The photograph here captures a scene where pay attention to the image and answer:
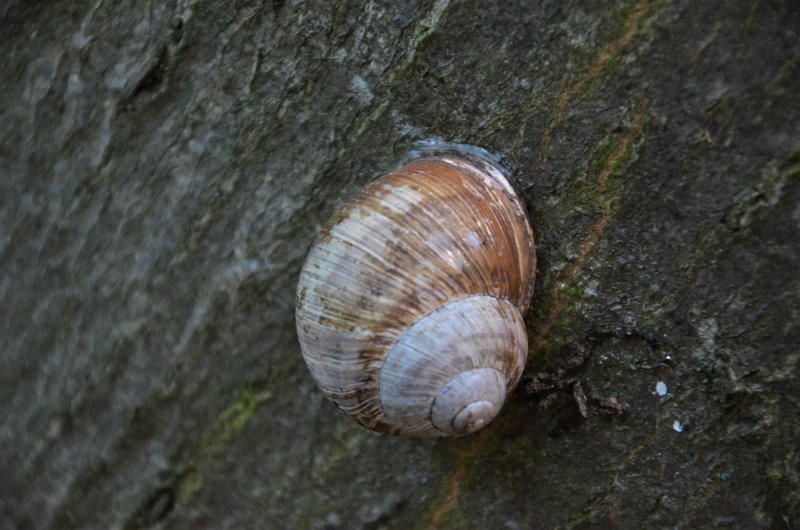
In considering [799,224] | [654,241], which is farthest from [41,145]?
[799,224]

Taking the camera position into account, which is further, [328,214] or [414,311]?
[328,214]

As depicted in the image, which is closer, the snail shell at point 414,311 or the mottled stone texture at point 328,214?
the snail shell at point 414,311

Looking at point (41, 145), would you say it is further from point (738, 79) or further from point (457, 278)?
point (738, 79)

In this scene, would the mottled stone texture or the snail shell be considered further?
the mottled stone texture
